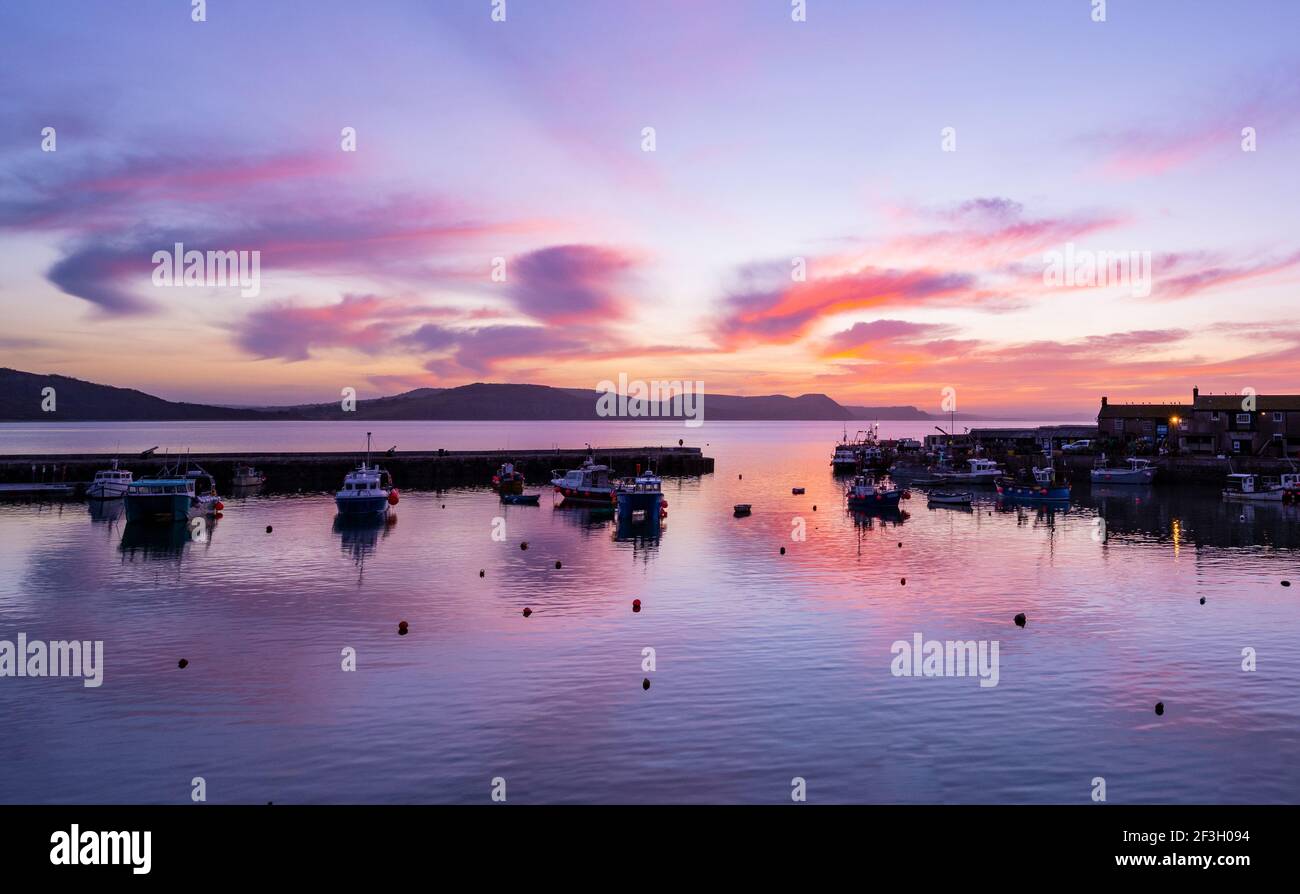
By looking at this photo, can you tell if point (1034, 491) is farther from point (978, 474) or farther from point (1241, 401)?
point (1241, 401)

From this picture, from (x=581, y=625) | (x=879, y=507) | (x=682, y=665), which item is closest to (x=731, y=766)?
(x=682, y=665)

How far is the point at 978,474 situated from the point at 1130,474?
19297 millimetres

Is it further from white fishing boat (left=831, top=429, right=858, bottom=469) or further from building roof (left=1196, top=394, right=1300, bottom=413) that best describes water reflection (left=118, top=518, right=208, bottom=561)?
building roof (left=1196, top=394, right=1300, bottom=413)

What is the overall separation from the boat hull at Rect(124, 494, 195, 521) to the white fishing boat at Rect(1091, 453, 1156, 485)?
11070 cm

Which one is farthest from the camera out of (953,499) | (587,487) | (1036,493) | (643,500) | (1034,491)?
(1034,491)

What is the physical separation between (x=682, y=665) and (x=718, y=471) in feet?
431

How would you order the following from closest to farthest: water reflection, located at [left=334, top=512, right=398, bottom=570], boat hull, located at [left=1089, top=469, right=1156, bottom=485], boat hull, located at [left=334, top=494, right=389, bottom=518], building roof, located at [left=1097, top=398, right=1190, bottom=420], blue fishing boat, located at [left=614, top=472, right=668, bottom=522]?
water reflection, located at [left=334, top=512, right=398, bottom=570]
boat hull, located at [left=334, top=494, right=389, bottom=518]
blue fishing boat, located at [left=614, top=472, right=668, bottom=522]
boat hull, located at [left=1089, top=469, right=1156, bottom=485]
building roof, located at [left=1097, top=398, right=1190, bottom=420]

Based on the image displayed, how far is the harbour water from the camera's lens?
2212 cm

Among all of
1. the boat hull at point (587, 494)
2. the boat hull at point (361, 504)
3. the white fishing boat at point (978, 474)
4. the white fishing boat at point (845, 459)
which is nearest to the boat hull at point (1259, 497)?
the white fishing boat at point (978, 474)

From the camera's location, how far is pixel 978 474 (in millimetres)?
123625

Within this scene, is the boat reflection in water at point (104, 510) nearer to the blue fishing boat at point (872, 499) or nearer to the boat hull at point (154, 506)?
the boat hull at point (154, 506)

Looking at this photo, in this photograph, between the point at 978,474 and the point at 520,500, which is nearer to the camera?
the point at 520,500

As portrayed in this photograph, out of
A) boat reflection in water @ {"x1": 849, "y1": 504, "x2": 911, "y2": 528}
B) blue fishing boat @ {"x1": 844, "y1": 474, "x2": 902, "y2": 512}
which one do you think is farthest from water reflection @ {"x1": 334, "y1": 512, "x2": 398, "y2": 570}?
blue fishing boat @ {"x1": 844, "y1": 474, "x2": 902, "y2": 512}

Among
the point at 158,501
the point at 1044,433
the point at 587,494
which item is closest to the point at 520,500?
the point at 587,494
